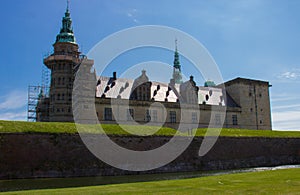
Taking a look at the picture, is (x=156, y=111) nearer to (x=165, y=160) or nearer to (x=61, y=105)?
(x=61, y=105)

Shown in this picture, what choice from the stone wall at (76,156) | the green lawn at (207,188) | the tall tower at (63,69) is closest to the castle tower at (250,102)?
the stone wall at (76,156)

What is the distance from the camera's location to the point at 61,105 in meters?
35.0

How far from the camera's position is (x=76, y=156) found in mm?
20844

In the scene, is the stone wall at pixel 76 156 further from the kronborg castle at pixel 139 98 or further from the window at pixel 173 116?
the window at pixel 173 116

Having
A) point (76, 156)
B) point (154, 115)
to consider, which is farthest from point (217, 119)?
point (76, 156)

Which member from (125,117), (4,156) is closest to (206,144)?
(125,117)

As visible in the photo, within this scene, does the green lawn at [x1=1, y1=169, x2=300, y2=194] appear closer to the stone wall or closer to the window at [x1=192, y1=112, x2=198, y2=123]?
the stone wall

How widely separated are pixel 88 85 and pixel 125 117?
18.5 ft

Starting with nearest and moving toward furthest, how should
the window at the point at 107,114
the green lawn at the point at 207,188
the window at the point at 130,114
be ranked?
the green lawn at the point at 207,188
the window at the point at 107,114
the window at the point at 130,114

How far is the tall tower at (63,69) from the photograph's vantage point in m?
35.0

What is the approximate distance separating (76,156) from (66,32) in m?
23.3

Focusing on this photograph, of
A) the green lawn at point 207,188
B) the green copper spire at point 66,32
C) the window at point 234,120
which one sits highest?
the green copper spire at point 66,32

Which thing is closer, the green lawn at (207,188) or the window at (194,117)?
the green lawn at (207,188)

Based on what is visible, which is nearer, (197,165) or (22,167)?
(22,167)
